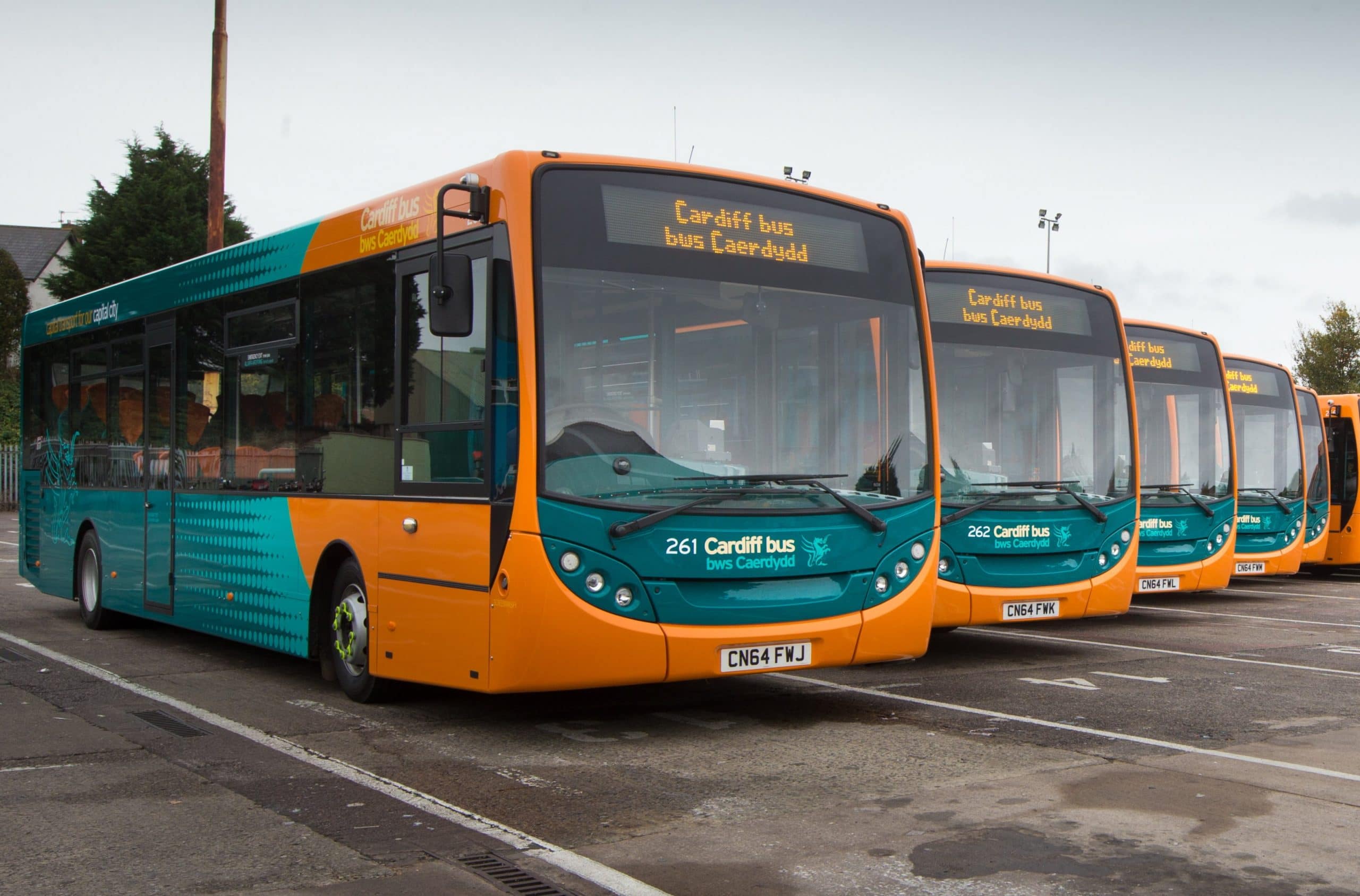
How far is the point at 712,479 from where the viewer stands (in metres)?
7.45

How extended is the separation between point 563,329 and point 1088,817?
3436 mm

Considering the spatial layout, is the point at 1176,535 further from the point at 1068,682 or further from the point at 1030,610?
the point at 1068,682

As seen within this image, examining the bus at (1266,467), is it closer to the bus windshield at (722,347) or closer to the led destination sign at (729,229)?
the bus windshield at (722,347)

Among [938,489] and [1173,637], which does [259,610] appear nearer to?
[938,489]

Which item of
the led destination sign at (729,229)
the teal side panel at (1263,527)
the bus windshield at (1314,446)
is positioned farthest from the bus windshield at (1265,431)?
the led destination sign at (729,229)

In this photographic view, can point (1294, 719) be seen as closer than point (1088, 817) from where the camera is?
No

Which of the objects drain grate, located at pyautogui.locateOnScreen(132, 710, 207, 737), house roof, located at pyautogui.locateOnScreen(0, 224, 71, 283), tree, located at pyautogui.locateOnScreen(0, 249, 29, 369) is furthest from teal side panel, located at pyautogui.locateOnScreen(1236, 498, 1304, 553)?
house roof, located at pyautogui.locateOnScreen(0, 224, 71, 283)

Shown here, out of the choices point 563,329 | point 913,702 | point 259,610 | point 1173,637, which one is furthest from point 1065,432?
point 259,610

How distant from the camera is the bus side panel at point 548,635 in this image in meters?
7.00

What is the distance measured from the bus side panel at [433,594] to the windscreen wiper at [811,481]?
3.87ft

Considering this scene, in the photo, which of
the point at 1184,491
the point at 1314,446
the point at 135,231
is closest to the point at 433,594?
the point at 1184,491

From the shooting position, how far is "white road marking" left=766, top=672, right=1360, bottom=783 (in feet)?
22.6

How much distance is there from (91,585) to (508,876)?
9653 mm

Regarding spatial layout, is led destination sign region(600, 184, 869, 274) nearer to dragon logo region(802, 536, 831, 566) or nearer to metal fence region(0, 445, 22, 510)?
dragon logo region(802, 536, 831, 566)
